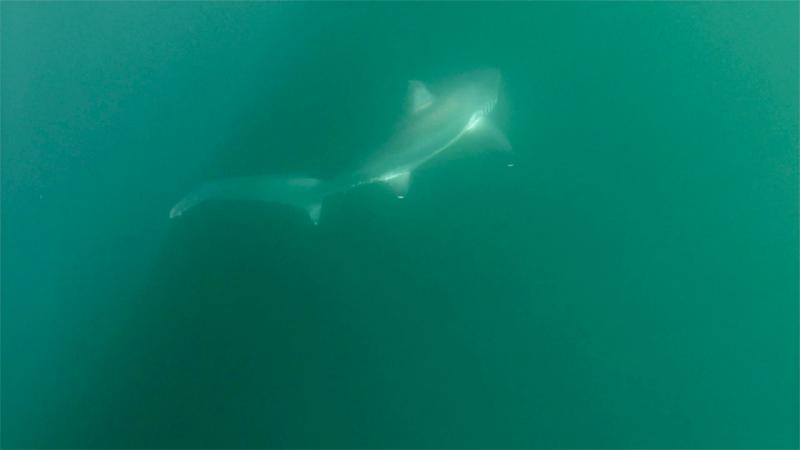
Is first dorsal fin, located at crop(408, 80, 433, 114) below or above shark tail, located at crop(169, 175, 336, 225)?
above

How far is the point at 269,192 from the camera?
536cm

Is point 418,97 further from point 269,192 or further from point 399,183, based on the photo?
point 269,192

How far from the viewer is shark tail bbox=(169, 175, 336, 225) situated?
5270 millimetres

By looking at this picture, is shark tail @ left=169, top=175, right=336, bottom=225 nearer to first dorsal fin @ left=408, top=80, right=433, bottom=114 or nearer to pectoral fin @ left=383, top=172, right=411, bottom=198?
pectoral fin @ left=383, top=172, right=411, bottom=198

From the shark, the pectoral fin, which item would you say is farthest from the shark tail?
the pectoral fin

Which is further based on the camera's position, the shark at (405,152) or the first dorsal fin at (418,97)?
the first dorsal fin at (418,97)

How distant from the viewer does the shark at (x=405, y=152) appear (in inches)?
209

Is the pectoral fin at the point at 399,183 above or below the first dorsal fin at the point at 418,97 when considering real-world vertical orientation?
below

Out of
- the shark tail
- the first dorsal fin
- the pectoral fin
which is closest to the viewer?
the shark tail

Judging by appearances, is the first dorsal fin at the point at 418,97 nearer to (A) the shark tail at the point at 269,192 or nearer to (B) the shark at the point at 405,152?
(B) the shark at the point at 405,152

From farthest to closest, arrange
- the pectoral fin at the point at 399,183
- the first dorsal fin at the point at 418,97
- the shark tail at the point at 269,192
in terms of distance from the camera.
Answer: the first dorsal fin at the point at 418,97 → the pectoral fin at the point at 399,183 → the shark tail at the point at 269,192

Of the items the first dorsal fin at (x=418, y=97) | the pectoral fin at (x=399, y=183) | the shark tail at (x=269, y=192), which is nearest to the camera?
the shark tail at (x=269, y=192)

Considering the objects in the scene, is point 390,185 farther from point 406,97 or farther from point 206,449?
point 206,449

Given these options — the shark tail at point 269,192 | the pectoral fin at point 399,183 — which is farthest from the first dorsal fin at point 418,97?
the shark tail at point 269,192
